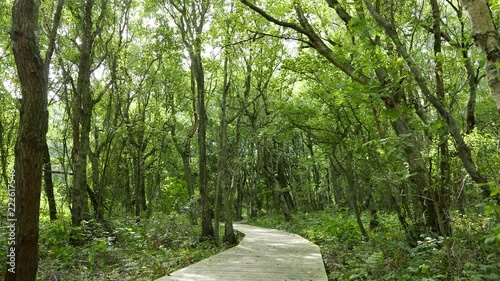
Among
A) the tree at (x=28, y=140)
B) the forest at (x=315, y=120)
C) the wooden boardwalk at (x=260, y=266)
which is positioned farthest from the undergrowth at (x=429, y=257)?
the tree at (x=28, y=140)

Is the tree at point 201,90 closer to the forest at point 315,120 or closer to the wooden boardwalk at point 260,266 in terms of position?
the forest at point 315,120

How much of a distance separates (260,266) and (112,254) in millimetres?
4245

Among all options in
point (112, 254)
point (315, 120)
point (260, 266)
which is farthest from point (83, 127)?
point (315, 120)

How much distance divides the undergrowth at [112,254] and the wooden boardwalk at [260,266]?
36.2 inches

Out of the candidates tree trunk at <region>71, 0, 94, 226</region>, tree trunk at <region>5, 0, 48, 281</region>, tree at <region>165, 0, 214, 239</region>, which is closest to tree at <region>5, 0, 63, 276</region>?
tree trunk at <region>5, 0, 48, 281</region>

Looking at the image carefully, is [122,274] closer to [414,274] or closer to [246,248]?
[246,248]

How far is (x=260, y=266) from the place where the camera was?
7422mm

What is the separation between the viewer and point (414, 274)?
5.68 meters

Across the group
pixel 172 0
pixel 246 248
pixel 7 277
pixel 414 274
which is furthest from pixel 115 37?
pixel 414 274

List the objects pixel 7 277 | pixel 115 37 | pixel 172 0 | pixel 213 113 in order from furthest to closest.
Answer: pixel 213 113, pixel 115 37, pixel 172 0, pixel 7 277

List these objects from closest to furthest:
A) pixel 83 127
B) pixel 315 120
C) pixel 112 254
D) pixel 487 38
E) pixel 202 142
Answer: pixel 487 38 → pixel 112 254 → pixel 83 127 → pixel 202 142 → pixel 315 120

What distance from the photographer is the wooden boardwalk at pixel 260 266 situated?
6.21 meters

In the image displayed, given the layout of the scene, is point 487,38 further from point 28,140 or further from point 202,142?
point 202,142

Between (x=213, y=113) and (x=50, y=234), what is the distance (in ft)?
62.2
